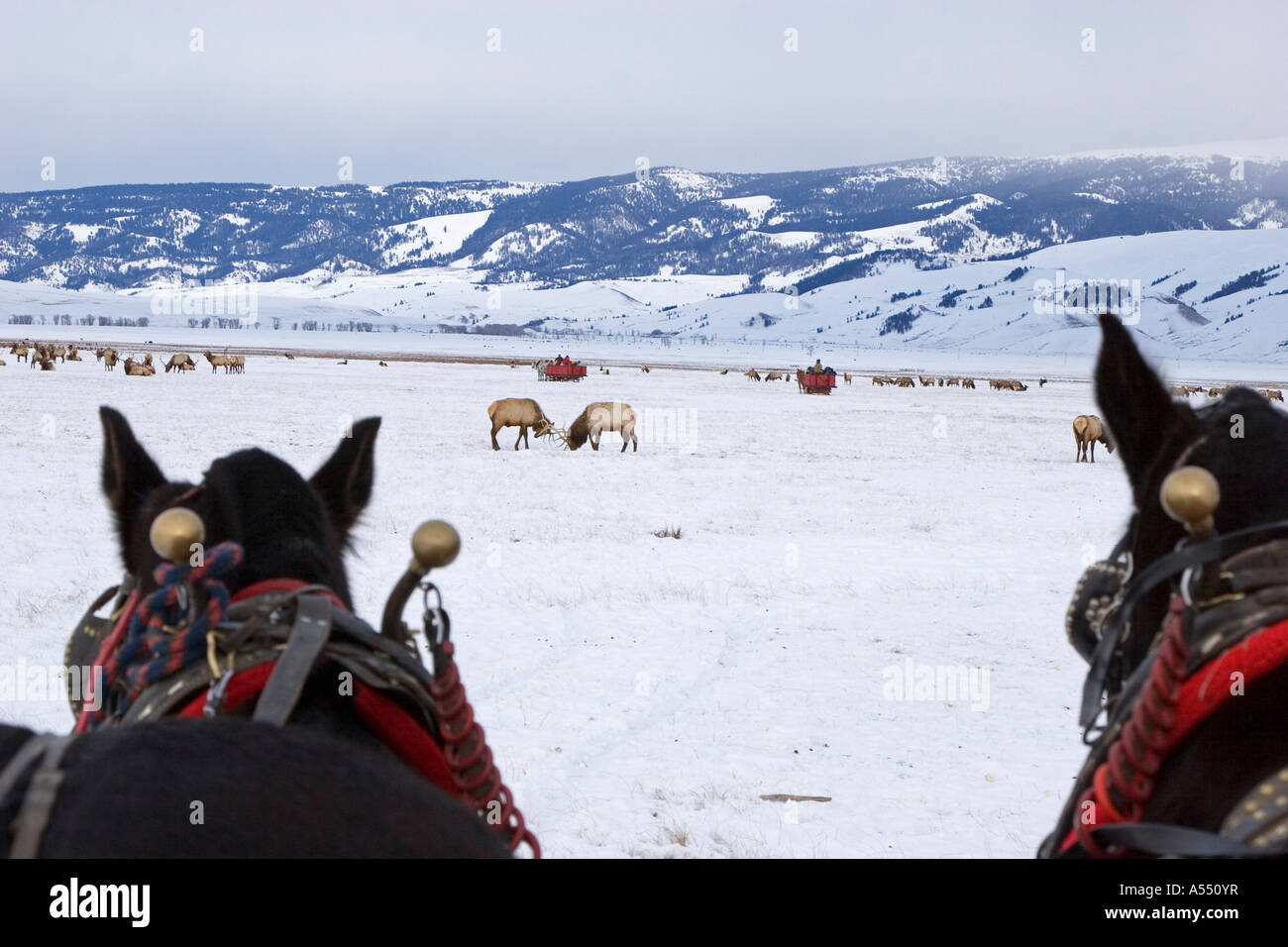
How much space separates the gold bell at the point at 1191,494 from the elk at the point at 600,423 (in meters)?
19.7

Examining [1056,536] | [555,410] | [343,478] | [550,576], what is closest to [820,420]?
[555,410]

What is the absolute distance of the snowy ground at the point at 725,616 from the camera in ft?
14.9

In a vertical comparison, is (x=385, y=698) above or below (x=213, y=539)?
below

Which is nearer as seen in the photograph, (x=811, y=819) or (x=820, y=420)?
(x=811, y=819)

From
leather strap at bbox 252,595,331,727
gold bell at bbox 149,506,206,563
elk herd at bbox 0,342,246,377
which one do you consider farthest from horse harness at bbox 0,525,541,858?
elk herd at bbox 0,342,246,377

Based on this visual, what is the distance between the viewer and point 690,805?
451cm

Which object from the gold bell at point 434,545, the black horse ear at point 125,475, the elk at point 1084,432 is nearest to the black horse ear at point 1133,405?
the gold bell at point 434,545

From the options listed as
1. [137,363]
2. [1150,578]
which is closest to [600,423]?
[1150,578]

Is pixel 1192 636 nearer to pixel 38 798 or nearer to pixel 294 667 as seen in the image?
pixel 294 667

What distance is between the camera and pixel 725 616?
798 cm
